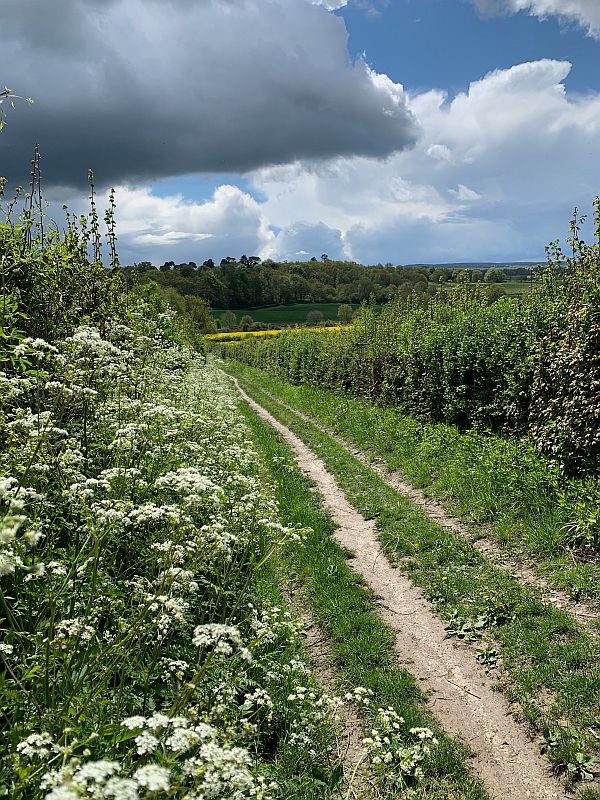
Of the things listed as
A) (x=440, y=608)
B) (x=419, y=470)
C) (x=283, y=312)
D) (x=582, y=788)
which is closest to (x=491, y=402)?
(x=419, y=470)

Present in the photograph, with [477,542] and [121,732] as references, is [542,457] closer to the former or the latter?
[477,542]

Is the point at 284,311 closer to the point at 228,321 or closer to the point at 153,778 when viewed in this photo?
the point at 228,321

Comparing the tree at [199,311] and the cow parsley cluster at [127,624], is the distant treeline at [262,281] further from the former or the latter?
the cow parsley cluster at [127,624]

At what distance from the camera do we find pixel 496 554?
7332 millimetres

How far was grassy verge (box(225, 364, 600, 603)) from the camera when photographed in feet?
22.0

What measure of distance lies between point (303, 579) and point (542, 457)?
4.25m

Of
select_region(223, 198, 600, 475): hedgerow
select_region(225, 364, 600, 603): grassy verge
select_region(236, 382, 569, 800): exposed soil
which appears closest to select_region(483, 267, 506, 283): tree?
select_region(223, 198, 600, 475): hedgerow

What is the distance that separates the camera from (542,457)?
8.73 metres

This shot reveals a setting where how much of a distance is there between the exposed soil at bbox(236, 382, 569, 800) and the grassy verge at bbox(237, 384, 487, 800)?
0.14 meters

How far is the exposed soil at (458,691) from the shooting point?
4.00 metres

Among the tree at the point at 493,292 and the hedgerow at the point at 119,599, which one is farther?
the tree at the point at 493,292

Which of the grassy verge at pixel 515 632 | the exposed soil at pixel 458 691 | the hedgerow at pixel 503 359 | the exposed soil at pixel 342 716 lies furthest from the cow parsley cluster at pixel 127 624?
the hedgerow at pixel 503 359

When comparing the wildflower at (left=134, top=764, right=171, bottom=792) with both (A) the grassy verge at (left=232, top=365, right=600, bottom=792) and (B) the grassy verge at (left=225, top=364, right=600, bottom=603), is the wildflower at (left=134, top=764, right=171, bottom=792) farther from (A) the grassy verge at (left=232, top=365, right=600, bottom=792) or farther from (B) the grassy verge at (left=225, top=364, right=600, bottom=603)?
(B) the grassy verge at (left=225, top=364, right=600, bottom=603)

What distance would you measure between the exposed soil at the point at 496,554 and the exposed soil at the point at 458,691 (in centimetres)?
121
